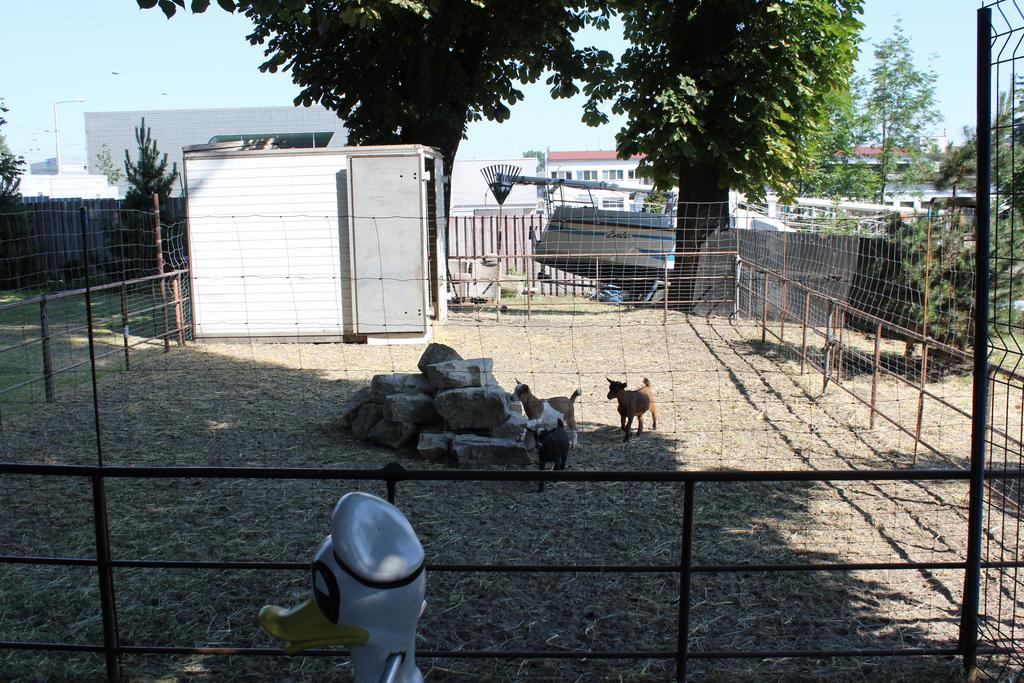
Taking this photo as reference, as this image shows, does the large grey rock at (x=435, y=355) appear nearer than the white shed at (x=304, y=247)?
Yes

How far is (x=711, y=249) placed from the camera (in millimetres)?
16109

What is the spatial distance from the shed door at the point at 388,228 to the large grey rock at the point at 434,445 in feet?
17.2

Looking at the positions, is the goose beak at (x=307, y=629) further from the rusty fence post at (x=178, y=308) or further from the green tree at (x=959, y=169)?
the green tree at (x=959, y=169)

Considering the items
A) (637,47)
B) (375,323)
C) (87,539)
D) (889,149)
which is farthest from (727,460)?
(889,149)

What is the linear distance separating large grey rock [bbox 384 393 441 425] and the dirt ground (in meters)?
0.31

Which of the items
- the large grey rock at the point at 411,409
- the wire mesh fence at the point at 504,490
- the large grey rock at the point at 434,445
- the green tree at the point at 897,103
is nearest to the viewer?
the wire mesh fence at the point at 504,490

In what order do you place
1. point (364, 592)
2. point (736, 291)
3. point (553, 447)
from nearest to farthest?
point (364, 592) < point (553, 447) < point (736, 291)

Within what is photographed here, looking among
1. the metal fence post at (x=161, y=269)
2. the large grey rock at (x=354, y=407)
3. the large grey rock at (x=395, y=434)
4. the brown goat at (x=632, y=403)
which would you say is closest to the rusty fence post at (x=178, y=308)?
the metal fence post at (x=161, y=269)

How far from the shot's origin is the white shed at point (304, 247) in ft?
39.7

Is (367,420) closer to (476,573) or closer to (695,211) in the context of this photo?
(476,573)

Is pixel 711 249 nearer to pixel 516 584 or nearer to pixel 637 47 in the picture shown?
pixel 637 47

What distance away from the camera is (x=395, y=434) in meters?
7.23

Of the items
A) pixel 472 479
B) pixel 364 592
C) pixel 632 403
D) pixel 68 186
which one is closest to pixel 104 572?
pixel 472 479

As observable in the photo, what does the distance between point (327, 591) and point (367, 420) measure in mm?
5694
